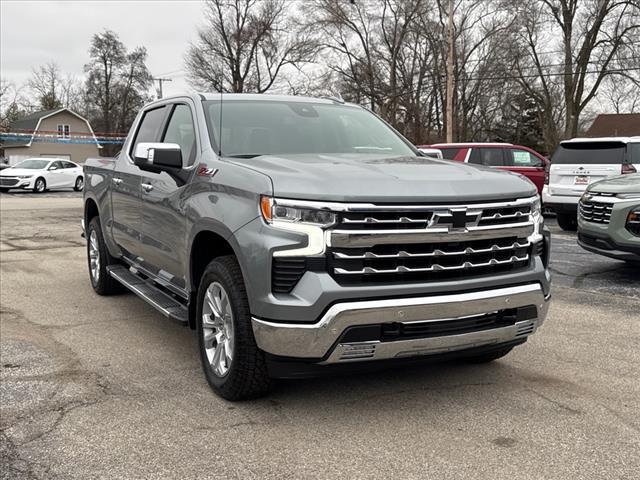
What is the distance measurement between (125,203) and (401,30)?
38.8 meters

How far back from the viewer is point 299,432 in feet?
11.2

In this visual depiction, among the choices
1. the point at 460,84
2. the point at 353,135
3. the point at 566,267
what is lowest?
the point at 566,267

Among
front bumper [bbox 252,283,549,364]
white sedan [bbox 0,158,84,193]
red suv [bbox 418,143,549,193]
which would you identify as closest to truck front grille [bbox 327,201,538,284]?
front bumper [bbox 252,283,549,364]

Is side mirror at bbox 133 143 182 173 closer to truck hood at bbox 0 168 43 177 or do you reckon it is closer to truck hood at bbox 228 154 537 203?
truck hood at bbox 228 154 537 203

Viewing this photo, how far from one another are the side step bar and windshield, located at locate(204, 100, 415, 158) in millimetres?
1139

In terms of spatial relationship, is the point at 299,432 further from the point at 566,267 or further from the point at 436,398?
the point at 566,267

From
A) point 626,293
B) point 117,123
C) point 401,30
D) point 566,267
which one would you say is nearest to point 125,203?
point 626,293

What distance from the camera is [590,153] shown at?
12.6 m

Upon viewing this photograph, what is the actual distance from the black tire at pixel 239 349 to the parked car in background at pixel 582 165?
10347 mm

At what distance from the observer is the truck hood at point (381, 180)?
3.27m

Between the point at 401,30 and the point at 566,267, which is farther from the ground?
the point at 401,30

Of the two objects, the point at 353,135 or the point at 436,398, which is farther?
the point at 353,135

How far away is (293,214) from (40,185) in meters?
27.7

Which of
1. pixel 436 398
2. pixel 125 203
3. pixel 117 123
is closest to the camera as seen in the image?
pixel 436 398
